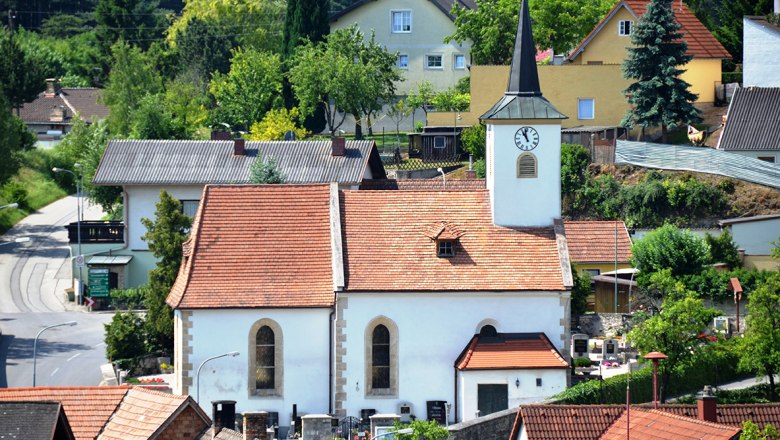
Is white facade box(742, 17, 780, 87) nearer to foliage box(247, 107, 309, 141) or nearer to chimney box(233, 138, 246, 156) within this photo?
foliage box(247, 107, 309, 141)

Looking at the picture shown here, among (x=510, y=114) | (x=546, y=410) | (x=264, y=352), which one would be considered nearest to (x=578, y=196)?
(x=510, y=114)

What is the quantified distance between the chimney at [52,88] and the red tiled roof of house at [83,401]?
2901 inches

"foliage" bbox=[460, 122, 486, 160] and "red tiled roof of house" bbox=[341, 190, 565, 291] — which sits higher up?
"foliage" bbox=[460, 122, 486, 160]

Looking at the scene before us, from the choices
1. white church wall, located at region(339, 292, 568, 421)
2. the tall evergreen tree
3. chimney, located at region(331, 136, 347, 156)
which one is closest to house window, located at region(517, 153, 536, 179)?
white church wall, located at region(339, 292, 568, 421)

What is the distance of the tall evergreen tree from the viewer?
84.1 meters

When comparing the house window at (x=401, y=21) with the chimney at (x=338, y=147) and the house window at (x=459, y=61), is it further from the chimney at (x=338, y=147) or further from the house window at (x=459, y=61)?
the chimney at (x=338, y=147)

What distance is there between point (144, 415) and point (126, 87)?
60908 millimetres

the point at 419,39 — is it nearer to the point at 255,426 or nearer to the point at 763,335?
the point at 763,335

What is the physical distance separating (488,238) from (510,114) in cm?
410

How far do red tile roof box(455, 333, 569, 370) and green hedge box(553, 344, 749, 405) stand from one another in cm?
106

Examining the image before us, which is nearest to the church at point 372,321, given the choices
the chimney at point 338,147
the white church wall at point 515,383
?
the white church wall at point 515,383

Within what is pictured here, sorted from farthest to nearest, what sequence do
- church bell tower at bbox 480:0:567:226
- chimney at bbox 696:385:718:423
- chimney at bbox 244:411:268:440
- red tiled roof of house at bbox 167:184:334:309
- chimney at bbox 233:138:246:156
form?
chimney at bbox 233:138:246:156, church bell tower at bbox 480:0:567:226, red tiled roof of house at bbox 167:184:334:309, chimney at bbox 244:411:268:440, chimney at bbox 696:385:718:423

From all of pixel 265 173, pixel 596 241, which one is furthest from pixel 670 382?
pixel 265 173

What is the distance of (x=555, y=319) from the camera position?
5988 centimetres
